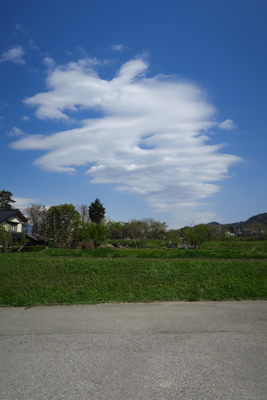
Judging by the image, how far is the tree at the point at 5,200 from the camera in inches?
2650

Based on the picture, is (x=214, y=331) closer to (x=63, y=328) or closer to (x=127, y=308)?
(x=127, y=308)

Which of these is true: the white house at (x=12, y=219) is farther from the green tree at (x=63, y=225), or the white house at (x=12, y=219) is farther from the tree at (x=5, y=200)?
the tree at (x=5, y=200)

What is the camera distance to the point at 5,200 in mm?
67750

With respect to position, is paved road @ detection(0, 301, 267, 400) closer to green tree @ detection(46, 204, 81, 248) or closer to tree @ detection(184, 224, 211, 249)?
tree @ detection(184, 224, 211, 249)

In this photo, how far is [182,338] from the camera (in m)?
4.58

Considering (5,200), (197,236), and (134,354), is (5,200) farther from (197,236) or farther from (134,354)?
(134,354)

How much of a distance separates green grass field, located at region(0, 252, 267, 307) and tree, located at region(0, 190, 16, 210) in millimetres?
63131

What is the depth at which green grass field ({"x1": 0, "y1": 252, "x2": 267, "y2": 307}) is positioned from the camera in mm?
7328

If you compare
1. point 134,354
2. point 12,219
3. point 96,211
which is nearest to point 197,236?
point 134,354

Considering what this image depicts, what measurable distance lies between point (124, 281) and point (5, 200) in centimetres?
6667

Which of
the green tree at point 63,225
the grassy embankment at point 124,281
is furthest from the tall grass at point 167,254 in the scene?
the green tree at point 63,225

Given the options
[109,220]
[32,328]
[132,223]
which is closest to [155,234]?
[132,223]

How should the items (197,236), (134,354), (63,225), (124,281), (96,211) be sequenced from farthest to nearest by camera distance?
(96,211), (63,225), (197,236), (124,281), (134,354)

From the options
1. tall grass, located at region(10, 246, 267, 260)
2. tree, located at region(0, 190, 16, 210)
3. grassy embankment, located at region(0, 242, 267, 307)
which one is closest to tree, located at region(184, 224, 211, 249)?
tall grass, located at region(10, 246, 267, 260)
